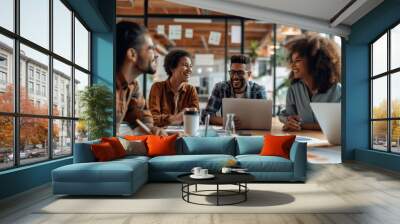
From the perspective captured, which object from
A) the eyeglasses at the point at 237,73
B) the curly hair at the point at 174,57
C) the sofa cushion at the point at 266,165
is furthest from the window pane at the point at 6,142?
the eyeglasses at the point at 237,73

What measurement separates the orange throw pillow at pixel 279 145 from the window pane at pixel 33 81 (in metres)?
3.22

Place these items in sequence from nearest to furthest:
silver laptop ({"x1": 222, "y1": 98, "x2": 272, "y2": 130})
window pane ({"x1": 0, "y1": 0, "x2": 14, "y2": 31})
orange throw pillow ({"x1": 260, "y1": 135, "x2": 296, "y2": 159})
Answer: window pane ({"x1": 0, "y1": 0, "x2": 14, "y2": 31})
silver laptop ({"x1": 222, "y1": 98, "x2": 272, "y2": 130})
orange throw pillow ({"x1": 260, "y1": 135, "x2": 296, "y2": 159})

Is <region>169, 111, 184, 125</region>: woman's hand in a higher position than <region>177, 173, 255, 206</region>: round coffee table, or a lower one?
higher

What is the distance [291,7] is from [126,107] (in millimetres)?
4004

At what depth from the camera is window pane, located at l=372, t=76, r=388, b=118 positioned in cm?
784

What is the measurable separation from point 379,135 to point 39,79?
247 inches

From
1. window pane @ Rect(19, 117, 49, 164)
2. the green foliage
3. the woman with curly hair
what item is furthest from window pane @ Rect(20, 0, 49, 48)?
the woman with curly hair

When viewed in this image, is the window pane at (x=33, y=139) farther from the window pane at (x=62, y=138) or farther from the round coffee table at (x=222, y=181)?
the round coffee table at (x=222, y=181)

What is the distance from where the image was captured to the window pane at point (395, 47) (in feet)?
23.8

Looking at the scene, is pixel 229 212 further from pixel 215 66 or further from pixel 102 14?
pixel 215 66

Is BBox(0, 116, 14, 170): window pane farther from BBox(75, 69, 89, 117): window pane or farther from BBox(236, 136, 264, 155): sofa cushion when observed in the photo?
BBox(236, 136, 264, 155): sofa cushion

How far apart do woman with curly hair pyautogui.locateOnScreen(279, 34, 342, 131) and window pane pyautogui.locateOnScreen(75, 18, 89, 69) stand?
14.9ft

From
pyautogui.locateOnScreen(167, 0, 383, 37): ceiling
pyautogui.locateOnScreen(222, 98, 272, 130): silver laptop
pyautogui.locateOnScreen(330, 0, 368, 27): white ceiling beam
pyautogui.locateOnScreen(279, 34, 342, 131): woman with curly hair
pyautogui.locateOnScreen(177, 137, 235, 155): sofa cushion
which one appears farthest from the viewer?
pyautogui.locateOnScreen(279, 34, 342, 131): woman with curly hair

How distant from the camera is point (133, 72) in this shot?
9.20 meters
